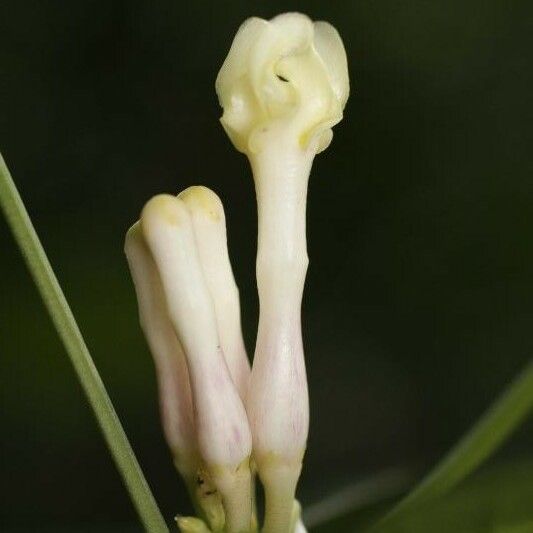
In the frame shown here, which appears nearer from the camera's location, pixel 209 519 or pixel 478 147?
pixel 209 519

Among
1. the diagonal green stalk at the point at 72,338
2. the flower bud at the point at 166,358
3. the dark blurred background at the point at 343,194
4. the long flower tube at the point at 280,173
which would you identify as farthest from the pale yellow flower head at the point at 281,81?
the dark blurred background at the point at 343,194

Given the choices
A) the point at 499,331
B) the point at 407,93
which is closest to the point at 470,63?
the point at 407,93

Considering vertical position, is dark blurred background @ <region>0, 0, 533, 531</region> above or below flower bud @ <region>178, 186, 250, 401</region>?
below

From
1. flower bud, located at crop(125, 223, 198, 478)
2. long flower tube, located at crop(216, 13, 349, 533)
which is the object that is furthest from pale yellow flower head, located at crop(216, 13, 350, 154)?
flower bud, located at crop(125, 223, 198, 478)

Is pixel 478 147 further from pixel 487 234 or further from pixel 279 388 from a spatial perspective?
pixel 279 388

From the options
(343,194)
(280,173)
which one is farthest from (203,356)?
(343,194)

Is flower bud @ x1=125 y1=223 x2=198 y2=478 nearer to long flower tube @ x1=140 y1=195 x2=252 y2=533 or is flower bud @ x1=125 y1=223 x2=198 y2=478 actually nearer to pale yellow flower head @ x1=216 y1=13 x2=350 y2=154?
long flower tube @ x1=140 y1=195 x2=252 y2=533
